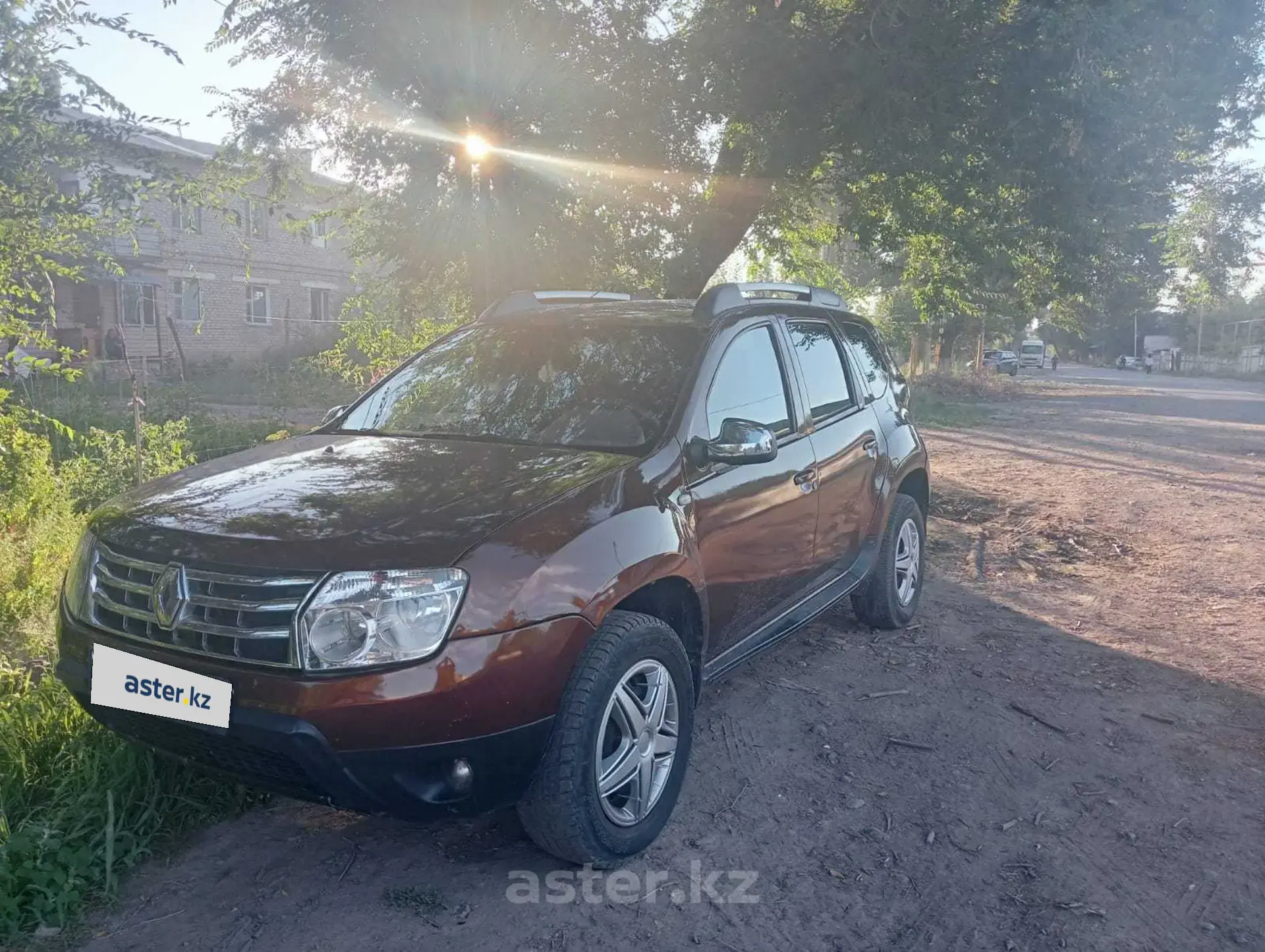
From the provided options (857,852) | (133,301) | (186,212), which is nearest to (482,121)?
(186,212)

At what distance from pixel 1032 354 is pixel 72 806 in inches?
2617

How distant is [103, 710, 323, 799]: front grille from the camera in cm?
267

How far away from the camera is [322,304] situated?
36719 millimetres

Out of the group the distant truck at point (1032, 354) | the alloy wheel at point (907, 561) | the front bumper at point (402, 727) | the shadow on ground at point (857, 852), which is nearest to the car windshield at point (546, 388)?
the front bumper at point (402, 727)

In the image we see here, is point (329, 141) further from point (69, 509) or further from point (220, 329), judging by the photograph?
point (220, 329)

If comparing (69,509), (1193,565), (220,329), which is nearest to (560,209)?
(69,509)

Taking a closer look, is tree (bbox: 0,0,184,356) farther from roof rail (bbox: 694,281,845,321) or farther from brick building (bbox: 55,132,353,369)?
brick building (bbox: 55,132,353,369)

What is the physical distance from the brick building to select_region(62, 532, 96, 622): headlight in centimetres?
2309

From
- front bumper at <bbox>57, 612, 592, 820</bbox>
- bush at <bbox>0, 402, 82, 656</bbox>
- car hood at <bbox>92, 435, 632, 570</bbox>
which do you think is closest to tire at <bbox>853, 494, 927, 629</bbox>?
car hood at <bbox>92, 435, 632, 570</bbox>

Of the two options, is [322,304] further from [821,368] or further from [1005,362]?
[821,368]

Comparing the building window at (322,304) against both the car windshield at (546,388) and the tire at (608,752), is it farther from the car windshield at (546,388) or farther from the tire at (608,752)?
the tire at (608,752)

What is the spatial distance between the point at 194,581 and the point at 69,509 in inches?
171

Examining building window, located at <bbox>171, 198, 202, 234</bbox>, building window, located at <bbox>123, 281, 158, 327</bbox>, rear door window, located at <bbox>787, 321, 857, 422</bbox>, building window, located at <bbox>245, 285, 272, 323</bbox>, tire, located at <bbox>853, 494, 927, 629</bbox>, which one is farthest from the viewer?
building window, located at <bbox>245, 285, 272, 323</bbox>

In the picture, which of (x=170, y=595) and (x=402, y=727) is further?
(x=170, y=595)
